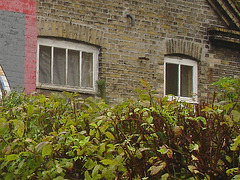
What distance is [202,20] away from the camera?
1234 cm

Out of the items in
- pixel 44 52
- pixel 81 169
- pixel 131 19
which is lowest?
pixel 81 169

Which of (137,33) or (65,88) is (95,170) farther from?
(137,33)

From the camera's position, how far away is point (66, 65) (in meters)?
10.5

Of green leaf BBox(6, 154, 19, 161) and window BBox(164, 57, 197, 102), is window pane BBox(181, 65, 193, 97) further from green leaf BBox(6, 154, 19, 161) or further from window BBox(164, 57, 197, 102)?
green leaf BBox(6, 154, 19, 161)

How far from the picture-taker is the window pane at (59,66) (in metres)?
10.3

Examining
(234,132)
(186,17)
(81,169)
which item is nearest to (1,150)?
(81,169)

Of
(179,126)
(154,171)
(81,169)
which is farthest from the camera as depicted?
(81,169)

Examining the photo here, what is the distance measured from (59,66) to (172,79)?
2.68 meters

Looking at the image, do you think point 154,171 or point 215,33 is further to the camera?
point 215,33

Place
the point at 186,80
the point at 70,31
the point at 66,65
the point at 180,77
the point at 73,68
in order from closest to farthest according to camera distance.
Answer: the point at 70,31 → the point at 66,65 → the point at 73,68 → the point at 180,77 → the point at 186,80

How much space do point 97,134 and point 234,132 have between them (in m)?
0.93

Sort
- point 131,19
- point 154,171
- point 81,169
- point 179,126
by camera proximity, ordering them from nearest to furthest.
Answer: point 154,171 → point 179,126 → point 81,169 → point 131,19

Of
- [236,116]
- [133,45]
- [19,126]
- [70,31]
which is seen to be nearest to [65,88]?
[70,31]

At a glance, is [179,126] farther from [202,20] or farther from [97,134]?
[202,20]
